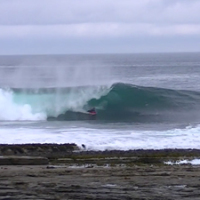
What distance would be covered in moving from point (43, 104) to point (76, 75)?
39.2 feet

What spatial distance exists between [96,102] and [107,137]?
53.3 ft

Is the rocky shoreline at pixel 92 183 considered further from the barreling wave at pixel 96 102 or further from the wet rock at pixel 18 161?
the barreling wave at pixel 96 102

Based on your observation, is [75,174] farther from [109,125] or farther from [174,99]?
[174,99]

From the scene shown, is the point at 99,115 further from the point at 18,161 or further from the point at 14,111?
the point at 18,161

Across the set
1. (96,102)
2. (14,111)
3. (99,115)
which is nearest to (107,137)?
(99,115)

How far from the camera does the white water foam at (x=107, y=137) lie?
68.1 ft

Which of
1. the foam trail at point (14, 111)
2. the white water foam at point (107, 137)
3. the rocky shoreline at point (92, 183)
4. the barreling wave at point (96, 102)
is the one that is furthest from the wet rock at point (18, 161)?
the foam trail at point (14, 111)

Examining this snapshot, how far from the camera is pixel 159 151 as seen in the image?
18.8 m

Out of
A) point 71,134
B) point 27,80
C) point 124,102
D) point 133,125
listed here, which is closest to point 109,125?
point 133,125

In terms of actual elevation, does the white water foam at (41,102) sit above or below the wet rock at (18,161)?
above

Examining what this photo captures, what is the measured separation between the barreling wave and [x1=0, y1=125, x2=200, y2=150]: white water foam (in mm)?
7228

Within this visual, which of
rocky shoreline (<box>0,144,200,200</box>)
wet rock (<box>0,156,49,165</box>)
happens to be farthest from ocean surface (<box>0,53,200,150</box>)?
rocky shoreline (<box>0,144,200,200</box>)

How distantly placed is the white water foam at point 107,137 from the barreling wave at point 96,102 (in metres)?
7.23

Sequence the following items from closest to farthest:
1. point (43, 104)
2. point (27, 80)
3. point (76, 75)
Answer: point (43, 104) → point (76, 75) → point (27, 80)
